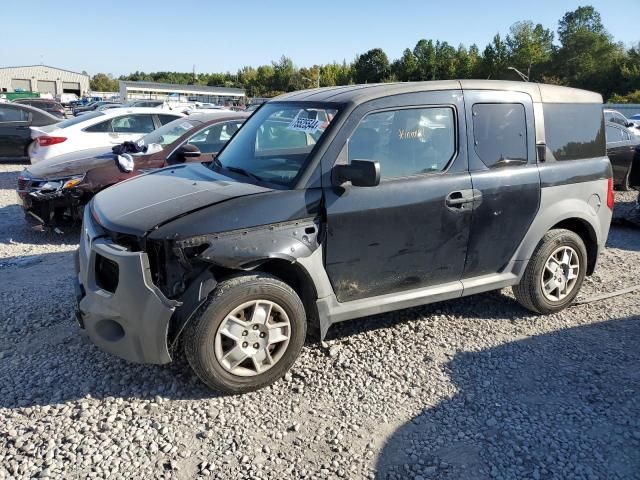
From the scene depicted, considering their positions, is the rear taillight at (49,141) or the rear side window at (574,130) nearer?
the rear side window at (574,130)

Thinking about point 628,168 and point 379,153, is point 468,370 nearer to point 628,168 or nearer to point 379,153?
point 379,153

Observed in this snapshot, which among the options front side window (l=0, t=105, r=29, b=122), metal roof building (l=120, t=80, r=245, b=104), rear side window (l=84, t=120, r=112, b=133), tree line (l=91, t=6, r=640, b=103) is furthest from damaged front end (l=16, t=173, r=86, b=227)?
tree line (l=91, t=6, r=640, b=103)

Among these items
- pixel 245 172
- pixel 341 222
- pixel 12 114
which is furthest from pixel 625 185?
pixel 12 114


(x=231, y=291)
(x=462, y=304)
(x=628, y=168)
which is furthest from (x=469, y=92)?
(x=628, y=168)

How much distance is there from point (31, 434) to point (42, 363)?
2.82ft

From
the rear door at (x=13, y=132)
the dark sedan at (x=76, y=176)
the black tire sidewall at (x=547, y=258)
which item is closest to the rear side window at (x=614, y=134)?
the black tire sidewall at (x=547, y=258)

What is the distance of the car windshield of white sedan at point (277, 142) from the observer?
3770 millimetres

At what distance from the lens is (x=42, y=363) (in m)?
3.76

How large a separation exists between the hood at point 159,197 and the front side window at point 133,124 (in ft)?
22.9

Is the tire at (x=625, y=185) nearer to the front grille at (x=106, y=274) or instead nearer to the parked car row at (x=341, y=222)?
the parked car row at (x=341, y=222)

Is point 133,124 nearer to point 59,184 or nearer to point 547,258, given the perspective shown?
point 59,184

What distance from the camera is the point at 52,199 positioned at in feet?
21.8

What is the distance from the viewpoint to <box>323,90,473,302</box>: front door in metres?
3.65

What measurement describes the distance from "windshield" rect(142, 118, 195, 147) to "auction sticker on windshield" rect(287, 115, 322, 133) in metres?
4.09
